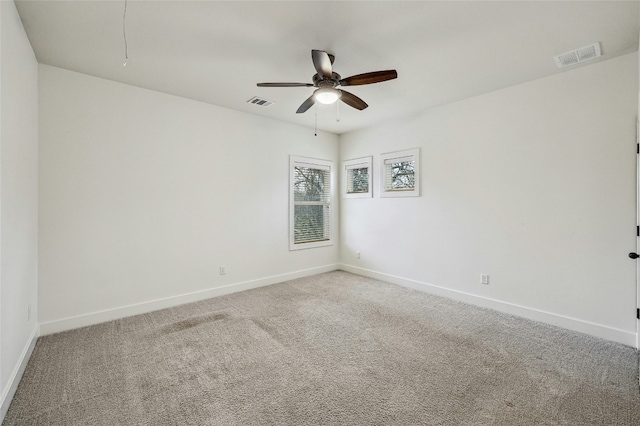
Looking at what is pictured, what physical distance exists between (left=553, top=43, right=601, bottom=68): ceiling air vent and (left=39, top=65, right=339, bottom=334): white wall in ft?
11.6

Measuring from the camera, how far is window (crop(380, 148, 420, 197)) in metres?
4.27

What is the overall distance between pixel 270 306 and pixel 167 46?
2943mm

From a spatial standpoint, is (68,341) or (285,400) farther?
(68,341)

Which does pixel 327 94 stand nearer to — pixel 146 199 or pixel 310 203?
pixel 146 199

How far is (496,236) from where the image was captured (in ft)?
11.3

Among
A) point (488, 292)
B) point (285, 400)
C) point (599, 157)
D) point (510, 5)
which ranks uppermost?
point (510, 5)

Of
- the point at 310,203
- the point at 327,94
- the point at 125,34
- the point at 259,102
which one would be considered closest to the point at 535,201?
the point at 327,94

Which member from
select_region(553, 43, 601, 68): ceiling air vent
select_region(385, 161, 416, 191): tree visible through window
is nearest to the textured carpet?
select_region(385, 161, 416, 191): tree visible through window

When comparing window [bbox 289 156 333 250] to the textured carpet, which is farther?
window [bbox 289 156 333 250]

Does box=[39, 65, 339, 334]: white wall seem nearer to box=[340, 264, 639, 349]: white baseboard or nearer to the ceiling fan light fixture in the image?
the ceiling fan light fixture

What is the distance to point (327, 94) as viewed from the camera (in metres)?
2.62

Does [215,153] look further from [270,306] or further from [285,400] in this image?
[285,400]

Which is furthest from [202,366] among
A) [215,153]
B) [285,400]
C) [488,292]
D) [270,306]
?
[488,292]

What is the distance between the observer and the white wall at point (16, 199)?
5.95 feet
